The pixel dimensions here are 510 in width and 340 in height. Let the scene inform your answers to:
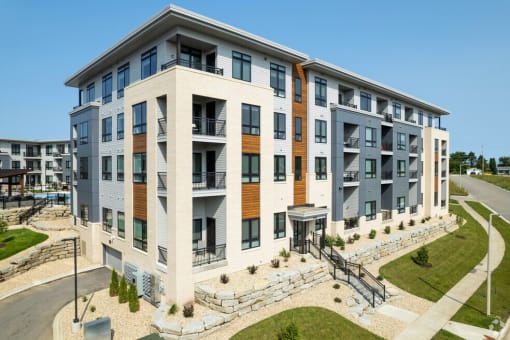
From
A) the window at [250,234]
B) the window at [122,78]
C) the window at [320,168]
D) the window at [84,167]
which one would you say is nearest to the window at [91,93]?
the window at [122,78]

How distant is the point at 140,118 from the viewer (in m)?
20.3

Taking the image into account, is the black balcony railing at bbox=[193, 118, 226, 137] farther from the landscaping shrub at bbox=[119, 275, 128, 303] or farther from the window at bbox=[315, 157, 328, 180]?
the window at bbox=[315, 157, 328, 180]

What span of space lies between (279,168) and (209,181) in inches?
249

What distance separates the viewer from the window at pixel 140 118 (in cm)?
1983

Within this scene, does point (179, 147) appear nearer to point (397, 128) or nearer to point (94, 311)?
point (94, 311)

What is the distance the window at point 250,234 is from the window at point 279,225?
2909 mm

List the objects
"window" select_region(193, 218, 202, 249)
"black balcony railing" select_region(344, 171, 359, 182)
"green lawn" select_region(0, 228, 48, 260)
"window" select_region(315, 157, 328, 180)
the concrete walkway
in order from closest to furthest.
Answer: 1. the concrete walkway
2. "window" select_region(193, 218, 202, 249)
3. "green lawn" select_region(0, 228, 48, 260)
4. "window" select_region(315, 157, 328, 180)
5. "black balcony railing" select_region(344, 171, 359, 182)

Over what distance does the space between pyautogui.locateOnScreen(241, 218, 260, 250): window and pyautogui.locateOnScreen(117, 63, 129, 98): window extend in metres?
14.2

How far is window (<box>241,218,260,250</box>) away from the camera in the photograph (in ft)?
65.7

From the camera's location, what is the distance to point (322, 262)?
71.7 ft

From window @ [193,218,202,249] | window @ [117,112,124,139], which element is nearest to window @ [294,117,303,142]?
window @ [193,218,202,249]

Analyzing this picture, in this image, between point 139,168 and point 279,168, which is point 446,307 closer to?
point 279,168

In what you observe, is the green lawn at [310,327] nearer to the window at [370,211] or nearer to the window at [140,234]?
the window at [140,234]

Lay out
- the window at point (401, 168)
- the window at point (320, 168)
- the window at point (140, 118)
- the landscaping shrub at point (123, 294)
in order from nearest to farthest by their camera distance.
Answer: the landscaping shrub at point (123, 294) → the window at point (140, 118) → the window at point (320, 168) → the window at point (401, 168)
